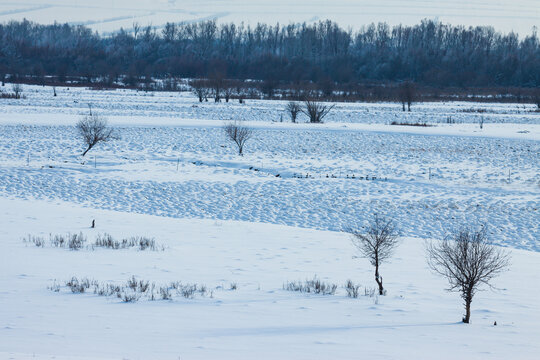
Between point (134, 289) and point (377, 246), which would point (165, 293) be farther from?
point (377, 246)

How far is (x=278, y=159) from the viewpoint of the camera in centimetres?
2709

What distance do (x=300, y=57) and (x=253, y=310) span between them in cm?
10943

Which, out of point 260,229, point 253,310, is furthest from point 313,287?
point 260,229

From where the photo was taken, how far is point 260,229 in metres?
15.5

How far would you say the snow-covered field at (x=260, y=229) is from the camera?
737 cm

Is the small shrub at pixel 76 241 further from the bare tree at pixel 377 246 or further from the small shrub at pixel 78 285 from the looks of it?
the bare tree at pixel 377 246

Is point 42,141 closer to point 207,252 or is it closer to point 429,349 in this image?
point 207,252

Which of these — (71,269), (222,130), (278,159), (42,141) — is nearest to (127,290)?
(71,269)

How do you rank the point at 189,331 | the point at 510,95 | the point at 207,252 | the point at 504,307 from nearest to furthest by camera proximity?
the point at 189,331 → the point at 504,307 → the point at 207,252 → the point at 510,95

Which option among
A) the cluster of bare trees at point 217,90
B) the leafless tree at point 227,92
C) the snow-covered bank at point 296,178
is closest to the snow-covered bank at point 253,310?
the snow-covered bank at point 296,178

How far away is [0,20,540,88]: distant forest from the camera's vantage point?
94438 mm

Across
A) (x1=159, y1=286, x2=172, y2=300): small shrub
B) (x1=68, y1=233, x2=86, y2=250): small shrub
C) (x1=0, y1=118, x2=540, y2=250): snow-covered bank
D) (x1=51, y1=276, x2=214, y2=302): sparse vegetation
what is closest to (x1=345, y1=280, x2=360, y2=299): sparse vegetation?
(x1=51, y1=276, x2=214, y2=302): sparse vegetation

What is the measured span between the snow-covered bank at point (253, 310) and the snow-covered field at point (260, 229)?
37 mm

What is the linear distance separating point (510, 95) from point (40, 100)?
52.6 m
